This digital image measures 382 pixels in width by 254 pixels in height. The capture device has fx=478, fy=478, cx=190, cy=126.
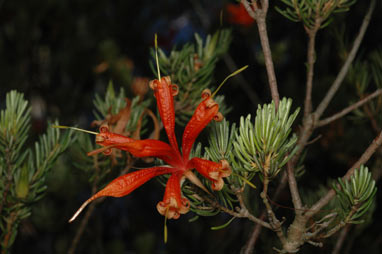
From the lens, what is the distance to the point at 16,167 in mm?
729

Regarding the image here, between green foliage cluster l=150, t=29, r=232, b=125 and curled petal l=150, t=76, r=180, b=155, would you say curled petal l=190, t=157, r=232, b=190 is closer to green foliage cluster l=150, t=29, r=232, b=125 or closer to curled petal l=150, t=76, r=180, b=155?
curled petal l=150, t=76, r=180, b=155

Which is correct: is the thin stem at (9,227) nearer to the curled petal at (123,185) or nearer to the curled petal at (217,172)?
the curled petal at (123,185)

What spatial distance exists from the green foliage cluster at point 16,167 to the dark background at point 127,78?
0.42 metres

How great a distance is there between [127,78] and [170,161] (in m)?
0.85

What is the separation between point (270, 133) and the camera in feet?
1.63

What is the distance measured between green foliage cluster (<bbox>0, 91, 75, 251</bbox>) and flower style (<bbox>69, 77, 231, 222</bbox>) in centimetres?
21

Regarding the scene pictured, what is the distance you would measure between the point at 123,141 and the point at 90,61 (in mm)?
1396

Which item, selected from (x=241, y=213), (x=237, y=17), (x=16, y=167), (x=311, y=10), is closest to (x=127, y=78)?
(x=237, y=17)

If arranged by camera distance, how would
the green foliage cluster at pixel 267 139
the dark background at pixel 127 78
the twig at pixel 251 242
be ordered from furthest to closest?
the dark background at pixel 127 78
the twig at pixel 251 242
the green foliage cluster at pixel 267 139

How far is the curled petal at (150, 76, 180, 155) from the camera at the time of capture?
567mm

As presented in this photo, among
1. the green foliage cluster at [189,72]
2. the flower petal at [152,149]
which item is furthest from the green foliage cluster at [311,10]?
the flower petal at [152,149]

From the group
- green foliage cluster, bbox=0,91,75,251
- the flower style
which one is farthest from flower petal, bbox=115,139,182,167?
green foliage cluster, bbox=0,91,75,251

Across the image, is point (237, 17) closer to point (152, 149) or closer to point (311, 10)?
point (311, 10)

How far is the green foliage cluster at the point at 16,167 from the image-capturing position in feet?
2.34
